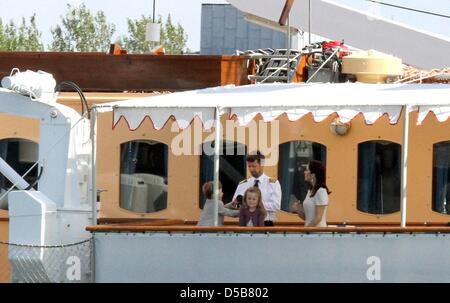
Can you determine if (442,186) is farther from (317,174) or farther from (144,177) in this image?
(144,177)

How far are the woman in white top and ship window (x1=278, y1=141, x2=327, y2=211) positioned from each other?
4.88ft

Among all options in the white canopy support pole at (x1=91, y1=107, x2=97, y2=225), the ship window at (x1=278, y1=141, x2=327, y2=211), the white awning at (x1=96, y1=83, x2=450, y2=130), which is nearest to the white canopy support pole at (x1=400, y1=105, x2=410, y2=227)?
the white awning at (x1=96, y1=83, x2=450, y2=130)

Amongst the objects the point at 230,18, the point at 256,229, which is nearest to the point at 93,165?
the point at 256,229

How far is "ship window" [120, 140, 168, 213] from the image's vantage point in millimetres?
20609

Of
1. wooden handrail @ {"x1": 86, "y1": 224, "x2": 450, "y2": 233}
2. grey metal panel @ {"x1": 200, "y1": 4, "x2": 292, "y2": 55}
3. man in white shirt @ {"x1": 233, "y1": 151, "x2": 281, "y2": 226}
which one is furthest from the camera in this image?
grey metal panel @ {"x1": 200, "y1": 4, "x2": 292, "y2": 55}

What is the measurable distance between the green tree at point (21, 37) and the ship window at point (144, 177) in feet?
115

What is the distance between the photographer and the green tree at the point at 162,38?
58312mm

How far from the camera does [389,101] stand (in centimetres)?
1845

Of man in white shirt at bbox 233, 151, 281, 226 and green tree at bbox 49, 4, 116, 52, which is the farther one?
green tree at bbox 49, 4, 116, 52

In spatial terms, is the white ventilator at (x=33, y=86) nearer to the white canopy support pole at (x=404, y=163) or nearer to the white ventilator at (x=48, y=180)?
the white ventilator at (x=48, y=180)

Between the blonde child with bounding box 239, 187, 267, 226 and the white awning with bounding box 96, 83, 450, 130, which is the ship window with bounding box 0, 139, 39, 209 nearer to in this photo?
the white awning with bounding box 96, 83, 450, 130

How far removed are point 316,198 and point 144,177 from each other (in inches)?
112

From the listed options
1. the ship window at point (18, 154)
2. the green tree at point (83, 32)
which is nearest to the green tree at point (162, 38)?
the green tree at point (83, 32)

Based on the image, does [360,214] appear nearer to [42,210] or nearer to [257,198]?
[257,198]
